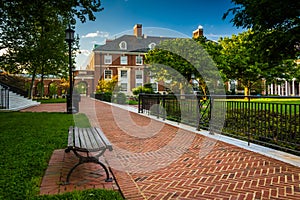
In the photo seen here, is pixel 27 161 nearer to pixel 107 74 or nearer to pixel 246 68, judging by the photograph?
pixel 246 68

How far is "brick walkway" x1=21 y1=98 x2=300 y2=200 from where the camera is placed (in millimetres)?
3066

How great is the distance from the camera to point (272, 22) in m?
8.95

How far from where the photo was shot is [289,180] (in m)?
3.41

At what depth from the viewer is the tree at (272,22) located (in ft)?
27.5

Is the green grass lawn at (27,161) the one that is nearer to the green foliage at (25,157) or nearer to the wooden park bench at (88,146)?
the green foliage at (25,157)

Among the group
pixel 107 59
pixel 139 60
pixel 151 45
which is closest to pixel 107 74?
pixel 107 59

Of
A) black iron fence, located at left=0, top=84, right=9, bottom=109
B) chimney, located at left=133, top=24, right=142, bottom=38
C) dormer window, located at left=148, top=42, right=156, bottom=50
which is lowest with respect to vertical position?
black iron fence, located at left=0, top=84, right=9, bottom=109

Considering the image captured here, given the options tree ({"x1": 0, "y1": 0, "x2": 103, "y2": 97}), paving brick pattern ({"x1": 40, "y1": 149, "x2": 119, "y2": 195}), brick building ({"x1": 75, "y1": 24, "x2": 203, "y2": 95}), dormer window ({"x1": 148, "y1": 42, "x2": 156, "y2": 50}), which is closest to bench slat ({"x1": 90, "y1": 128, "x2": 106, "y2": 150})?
paving brick pattern ({"x1": 40, "y1": 149, "x2": 119, "y2": 195})

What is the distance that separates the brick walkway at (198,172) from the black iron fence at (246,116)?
0.61m

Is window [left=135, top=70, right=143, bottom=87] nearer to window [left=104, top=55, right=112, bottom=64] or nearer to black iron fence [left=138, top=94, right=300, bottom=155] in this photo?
window [left=104, top=55, right=112, bottom=64]

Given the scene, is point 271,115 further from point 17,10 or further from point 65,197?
point 17,10

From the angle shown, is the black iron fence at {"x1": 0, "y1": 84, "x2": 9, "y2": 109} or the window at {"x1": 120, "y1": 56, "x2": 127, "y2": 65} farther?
the window at {"x1": 120, "y1": 56, "x2": 127, "y2": 65}

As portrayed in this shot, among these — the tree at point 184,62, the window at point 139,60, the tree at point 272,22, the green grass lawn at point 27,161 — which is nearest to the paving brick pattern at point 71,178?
the green grass lawn at point 27,161

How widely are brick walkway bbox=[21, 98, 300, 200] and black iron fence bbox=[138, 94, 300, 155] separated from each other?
61 centimetres
